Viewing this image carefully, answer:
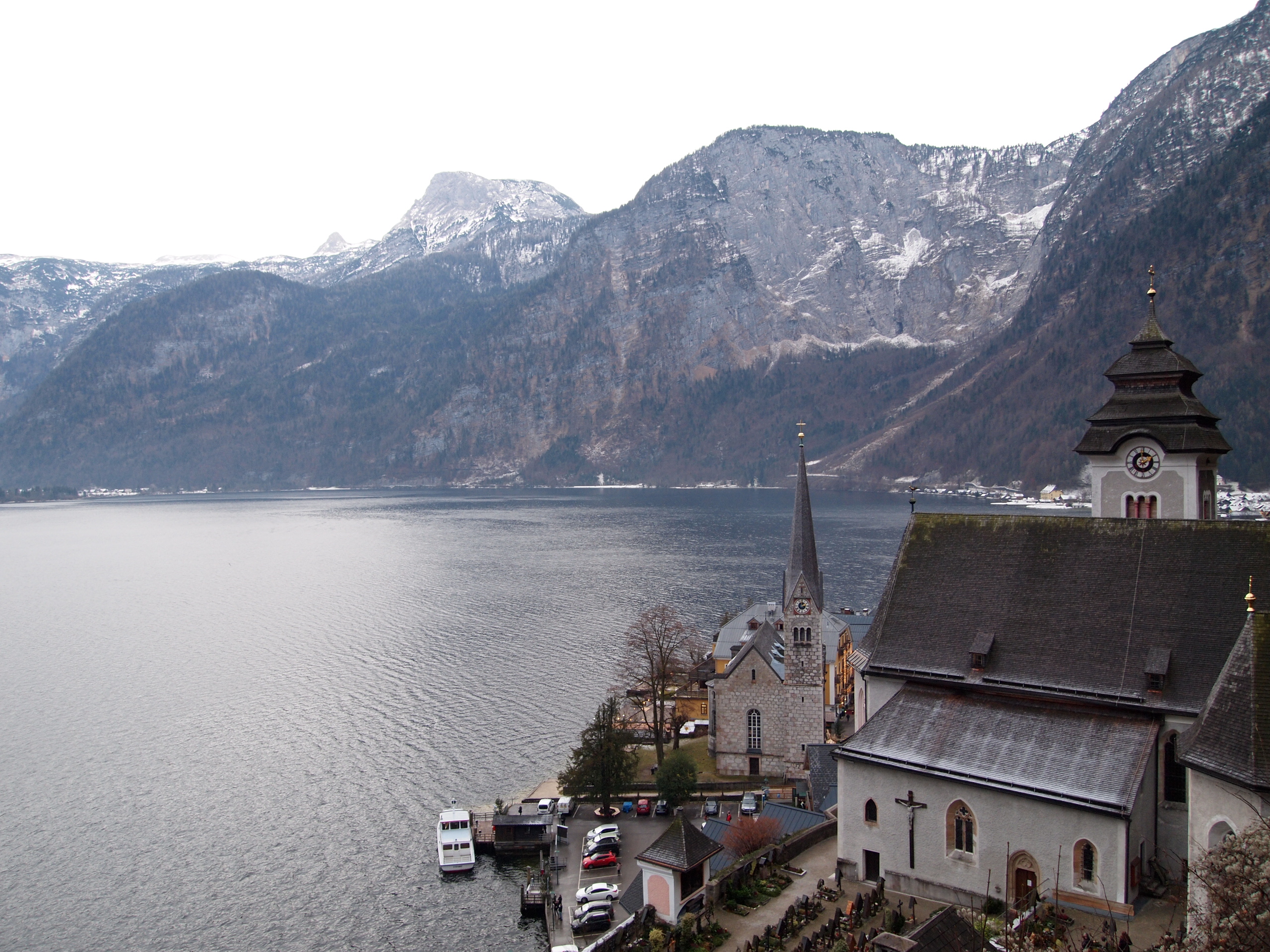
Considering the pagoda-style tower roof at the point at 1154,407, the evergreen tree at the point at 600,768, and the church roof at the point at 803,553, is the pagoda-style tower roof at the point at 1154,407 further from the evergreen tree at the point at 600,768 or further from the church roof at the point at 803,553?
the evergreen tree at the point at 600,768

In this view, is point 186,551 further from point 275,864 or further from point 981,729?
point 981,729

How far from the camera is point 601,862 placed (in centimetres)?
4625

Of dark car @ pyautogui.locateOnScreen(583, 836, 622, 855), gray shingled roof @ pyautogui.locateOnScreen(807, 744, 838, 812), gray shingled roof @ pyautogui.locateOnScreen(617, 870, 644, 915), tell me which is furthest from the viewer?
dark car @ pyautogui.locateOnScreen(583, 836, 622, 855)

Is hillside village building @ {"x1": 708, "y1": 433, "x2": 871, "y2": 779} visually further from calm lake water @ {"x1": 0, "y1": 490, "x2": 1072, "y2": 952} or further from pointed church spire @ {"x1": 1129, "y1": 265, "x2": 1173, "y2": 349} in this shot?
pointed church spire @ {"x1": 1129, "y1": 265, "x2": 1173, "y2": 349}

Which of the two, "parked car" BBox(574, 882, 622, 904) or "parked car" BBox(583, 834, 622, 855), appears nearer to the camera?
"parked car" BBox(574, 882, 622, 904)

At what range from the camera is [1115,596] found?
32.4m

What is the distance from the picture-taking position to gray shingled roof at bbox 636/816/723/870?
33.9 m

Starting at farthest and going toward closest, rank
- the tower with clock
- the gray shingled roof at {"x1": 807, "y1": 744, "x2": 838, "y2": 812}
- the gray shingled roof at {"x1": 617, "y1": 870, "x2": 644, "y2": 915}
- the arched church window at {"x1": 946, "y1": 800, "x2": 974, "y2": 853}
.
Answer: the gray shingled roof at {"x1": 807, "y1": 744, "x2": 838, "y2": 812}, the tower with clock, the gray shingled roof at {"x1": 617, "y1": 870, "x2": 644, "y2": 915}, the arched church window at {"x1": 946, "y1": 800, "x2": 974, "y2": 853}

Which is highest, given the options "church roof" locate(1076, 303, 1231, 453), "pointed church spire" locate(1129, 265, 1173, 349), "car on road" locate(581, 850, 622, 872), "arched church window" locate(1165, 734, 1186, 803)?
"pointed church spire" locate(1129, 265, 1173, 349)

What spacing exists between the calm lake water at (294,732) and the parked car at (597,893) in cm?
306

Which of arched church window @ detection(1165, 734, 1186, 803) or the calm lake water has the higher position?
arched church window @ detection(1165, 734, 1186, 803)

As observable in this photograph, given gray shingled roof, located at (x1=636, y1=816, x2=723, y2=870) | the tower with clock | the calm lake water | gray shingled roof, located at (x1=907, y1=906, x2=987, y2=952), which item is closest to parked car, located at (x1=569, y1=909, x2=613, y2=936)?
the calm lake water

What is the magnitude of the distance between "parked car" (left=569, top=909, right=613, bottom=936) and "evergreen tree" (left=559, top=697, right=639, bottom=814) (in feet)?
35.7

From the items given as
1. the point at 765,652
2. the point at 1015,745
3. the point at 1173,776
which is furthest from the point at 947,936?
the point at 765,652
